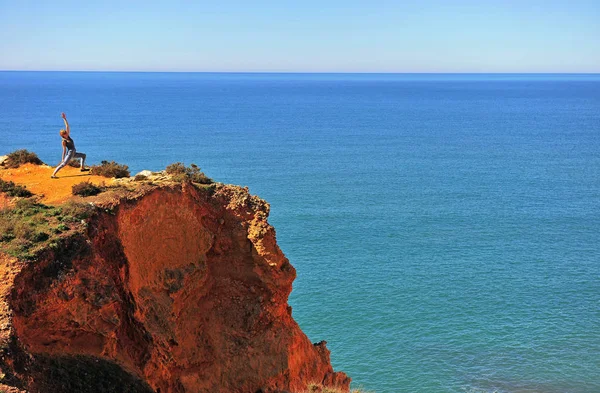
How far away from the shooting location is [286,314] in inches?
974

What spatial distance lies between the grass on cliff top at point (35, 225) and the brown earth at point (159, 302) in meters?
0.37

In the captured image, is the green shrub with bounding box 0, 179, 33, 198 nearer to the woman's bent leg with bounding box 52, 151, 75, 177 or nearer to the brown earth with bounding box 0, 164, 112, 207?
the brown earth with bounding box 0, 164, 112, 207

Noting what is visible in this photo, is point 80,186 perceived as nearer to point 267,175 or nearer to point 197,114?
point 267,175

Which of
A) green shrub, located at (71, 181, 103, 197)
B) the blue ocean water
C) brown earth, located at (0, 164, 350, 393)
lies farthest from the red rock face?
the blue ocean water

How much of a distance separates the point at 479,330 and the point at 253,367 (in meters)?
22.1

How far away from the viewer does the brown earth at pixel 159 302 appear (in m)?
17.0

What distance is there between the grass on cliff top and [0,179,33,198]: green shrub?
1.05m

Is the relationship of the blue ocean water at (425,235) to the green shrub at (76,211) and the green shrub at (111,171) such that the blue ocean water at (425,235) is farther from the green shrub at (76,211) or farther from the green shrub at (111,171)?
the green shrub at (76,211)

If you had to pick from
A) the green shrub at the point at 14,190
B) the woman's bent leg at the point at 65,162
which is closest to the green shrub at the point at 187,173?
the woman's bent leg at the point at 65,162

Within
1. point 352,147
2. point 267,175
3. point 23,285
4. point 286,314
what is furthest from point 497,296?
point 352,147

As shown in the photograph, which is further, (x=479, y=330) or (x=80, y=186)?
(x=479, y=330)

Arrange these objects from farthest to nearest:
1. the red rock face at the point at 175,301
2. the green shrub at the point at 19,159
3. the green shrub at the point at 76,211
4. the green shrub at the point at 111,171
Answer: the green shrub at the point at 19,159 < the green shrub at the point at 111,171 < the green shrub at the point at 76,211 < the red rock face at the point at 175,301

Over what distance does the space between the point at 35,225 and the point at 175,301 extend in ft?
18.3

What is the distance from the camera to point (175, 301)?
22.2 meters
